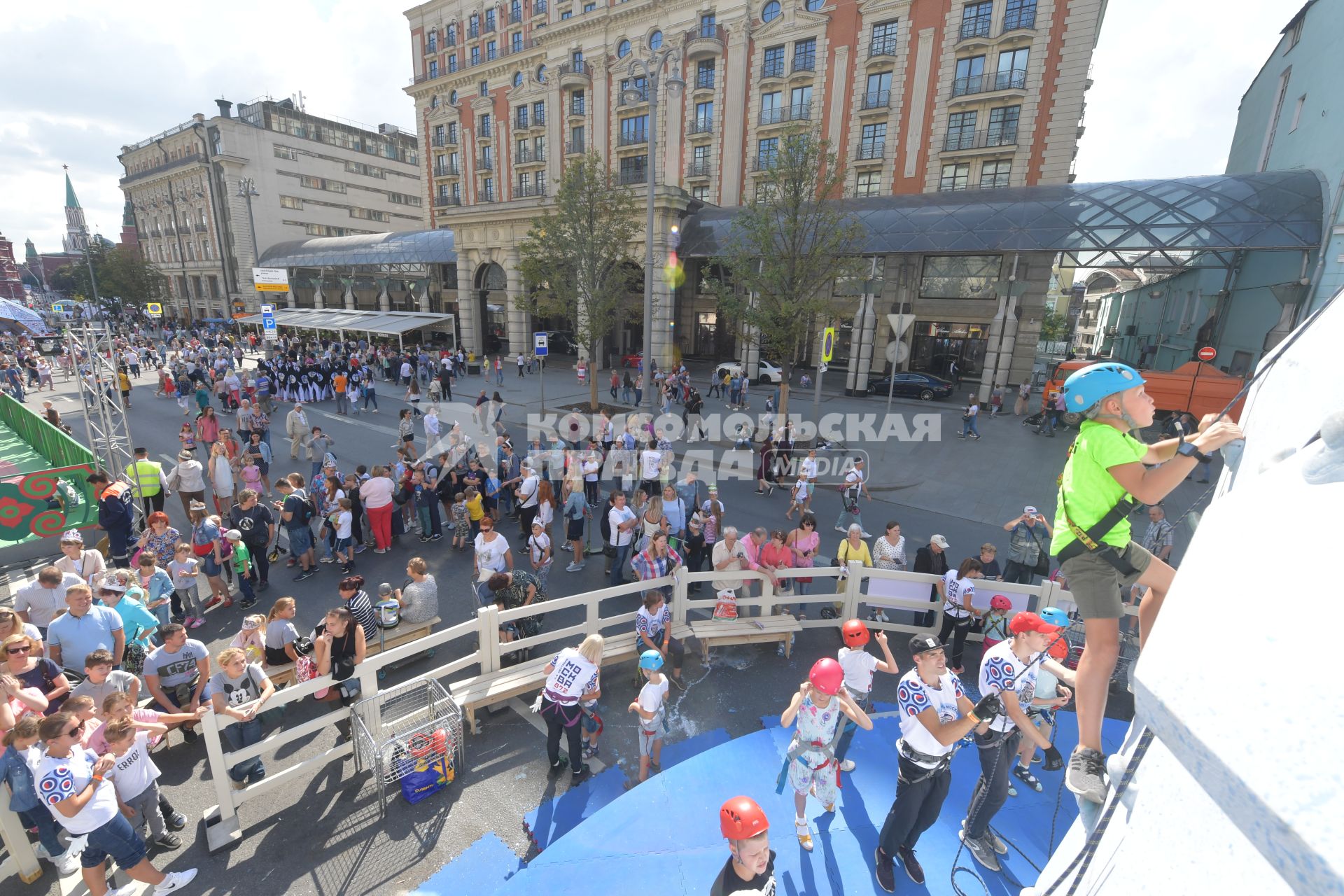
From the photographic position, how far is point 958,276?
2931 centimetres

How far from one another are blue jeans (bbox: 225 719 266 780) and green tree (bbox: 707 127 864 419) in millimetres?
13836

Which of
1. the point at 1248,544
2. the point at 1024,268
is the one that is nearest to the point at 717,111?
the point at 1024,268

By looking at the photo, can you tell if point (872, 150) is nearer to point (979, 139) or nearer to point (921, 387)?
point (979, 139)

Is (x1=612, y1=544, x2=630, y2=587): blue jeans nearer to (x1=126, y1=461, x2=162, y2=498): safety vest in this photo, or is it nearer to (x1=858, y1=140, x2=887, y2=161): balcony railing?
(x1=126, y1=461, x2=162, y2=498): safety vest

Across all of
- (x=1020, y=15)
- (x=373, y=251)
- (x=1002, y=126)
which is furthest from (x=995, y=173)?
(x=373, y=251)

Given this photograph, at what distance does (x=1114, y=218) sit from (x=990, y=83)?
10.6 meters

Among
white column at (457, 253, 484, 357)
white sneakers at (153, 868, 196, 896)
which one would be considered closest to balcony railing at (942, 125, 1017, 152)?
white column at (457, 253, 484, 357)

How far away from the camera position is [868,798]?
499 centimetres

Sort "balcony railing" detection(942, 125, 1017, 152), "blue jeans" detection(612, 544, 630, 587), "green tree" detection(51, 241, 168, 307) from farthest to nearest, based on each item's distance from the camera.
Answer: "green tree" detection(51, 241, 168, 307) < "balcony railing" detection(942, 125, 1017, 152) < "blue jeans" detection(612, 544, 630, 587)

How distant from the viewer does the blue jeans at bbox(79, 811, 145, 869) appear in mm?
4164

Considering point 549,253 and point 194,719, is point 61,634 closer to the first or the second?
point 194,719

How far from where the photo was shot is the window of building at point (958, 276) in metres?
28.5

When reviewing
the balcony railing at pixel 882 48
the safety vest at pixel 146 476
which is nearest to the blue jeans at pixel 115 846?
the safety vest at pixel 146 476

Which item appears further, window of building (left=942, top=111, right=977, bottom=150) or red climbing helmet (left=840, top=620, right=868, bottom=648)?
window of building (left=942, top=111, right=977, bottom=150)
